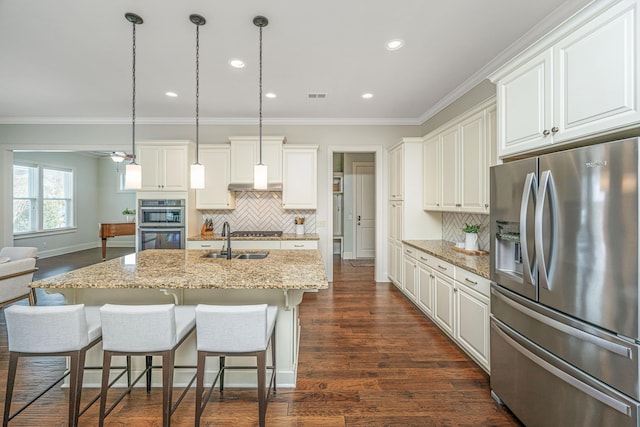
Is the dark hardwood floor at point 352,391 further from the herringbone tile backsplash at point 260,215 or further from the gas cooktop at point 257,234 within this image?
the herringbone tile backsplash at point 260,215

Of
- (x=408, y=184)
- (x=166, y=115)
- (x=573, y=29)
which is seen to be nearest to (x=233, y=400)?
(x=573, y=29)

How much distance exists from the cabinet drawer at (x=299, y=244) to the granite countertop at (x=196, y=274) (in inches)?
69.1

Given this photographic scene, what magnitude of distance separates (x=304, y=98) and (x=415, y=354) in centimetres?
340

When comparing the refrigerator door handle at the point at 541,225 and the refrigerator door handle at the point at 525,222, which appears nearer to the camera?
the refrigerator door handle at the point at 541,225

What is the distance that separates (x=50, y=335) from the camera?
5.27 ft

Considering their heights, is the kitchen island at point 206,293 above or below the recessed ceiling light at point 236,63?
below

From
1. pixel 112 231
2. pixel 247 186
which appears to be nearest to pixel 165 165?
pixel 247 186

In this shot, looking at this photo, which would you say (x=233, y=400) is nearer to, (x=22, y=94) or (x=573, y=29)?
(x=573, y=29)

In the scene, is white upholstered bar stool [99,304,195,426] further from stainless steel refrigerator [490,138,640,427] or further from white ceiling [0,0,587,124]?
white ceiling [0,0,587,124]

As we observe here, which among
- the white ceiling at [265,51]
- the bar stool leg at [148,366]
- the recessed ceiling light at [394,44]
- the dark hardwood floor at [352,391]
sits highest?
the white ceiling at [265,51]

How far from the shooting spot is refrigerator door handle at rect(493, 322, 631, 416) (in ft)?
4.03

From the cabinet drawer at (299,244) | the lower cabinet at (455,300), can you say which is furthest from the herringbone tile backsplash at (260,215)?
the lower cabinet at (455,300)

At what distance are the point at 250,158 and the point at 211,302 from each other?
291 centimetres

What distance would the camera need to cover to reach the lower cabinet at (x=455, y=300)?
2350mm
